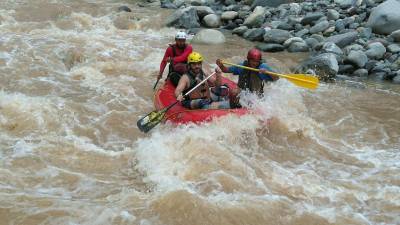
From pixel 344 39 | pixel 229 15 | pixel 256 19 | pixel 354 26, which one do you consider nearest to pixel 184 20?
pixel 229 15

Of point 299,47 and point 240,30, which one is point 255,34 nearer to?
point 240,30

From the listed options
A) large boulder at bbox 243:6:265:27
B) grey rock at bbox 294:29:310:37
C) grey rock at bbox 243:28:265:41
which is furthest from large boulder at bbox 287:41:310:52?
large boulder at bbox 243:6:265:27

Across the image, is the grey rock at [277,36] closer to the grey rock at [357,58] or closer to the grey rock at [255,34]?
the grey rock at [255,34]

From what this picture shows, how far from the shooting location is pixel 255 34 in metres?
13.4

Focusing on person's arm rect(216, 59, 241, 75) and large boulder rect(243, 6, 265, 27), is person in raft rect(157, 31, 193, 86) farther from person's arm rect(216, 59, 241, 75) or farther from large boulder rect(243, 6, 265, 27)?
large boulder rect(243, 6, 265, 27)

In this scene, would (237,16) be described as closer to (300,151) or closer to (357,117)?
(357,117)

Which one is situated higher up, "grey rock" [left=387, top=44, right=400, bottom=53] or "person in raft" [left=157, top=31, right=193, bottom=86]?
"person in raft" [left=157, top=31, right=193, bottom=86]

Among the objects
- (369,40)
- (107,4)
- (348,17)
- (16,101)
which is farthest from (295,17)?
(16,101)

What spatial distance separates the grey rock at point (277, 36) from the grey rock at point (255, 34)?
23 cm

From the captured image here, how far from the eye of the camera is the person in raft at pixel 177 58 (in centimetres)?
811

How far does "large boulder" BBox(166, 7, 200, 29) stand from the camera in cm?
1486

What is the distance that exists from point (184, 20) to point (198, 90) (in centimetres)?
816

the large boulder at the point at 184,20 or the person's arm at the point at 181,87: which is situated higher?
the person's arm at the point at 181,87

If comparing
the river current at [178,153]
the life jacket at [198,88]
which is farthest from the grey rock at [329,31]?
the life jacket at [198,88]
